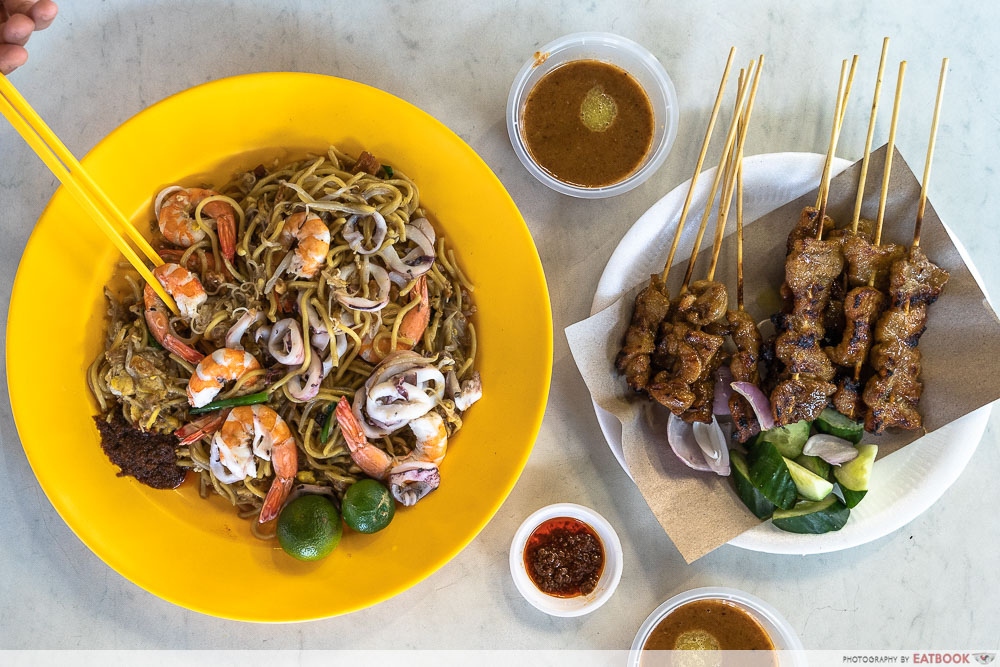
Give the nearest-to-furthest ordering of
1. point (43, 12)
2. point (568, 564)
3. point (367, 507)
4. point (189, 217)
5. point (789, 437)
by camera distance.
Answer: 1. point (43, 12)
2. point (367, 507)
3. point (189, 217)
4. point (789, 437)
5. point (568, 564)

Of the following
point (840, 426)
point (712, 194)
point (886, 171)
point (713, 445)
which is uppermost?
point (712, 194)

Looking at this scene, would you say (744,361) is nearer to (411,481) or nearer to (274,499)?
(411,481)

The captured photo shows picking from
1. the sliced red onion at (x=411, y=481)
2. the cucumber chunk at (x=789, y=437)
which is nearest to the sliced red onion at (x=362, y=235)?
the sliced red onion at (x=411, y=481)

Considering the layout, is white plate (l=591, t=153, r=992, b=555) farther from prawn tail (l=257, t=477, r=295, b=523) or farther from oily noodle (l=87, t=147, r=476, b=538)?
prawn tail (l=257, t=477, r=295, b=523)

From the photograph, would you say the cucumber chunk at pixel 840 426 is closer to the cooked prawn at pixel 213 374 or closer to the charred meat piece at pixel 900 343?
the charred meat piece at pixel 900 343

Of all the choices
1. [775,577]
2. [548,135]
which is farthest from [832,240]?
[775,577]

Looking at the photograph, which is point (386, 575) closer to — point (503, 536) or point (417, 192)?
point (503, 536)

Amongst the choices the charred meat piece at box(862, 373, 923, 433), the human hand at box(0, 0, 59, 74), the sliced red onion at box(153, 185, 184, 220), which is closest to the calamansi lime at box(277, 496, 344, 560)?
the sliced red onion at box(153, 185, 184, 220)

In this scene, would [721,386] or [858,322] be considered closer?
[858,322]

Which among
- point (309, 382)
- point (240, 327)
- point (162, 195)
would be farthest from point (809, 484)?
point (162, 195)
